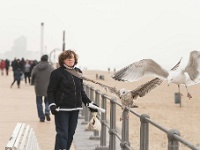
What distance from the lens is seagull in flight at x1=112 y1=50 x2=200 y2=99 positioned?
4.21m

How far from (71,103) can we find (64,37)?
96.0 ft

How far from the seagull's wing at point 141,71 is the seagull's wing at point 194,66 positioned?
0.23 metres

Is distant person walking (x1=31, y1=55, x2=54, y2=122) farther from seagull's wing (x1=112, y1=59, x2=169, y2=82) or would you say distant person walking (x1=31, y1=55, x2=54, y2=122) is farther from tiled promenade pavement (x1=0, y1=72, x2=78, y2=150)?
seagull's wing (x1=112, y1=59, x2=169, y2=82)

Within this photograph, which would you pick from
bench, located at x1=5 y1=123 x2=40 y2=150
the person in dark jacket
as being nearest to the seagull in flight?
bench, located at x1=5 y1=123 x2=40 y2=150

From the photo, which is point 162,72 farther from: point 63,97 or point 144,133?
point 63,97

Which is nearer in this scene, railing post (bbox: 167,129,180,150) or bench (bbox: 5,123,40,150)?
railing post (bbox: 167,129,180,150)

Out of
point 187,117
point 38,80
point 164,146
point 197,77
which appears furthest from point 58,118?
point 187,117

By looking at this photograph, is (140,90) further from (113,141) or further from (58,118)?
(113,141)

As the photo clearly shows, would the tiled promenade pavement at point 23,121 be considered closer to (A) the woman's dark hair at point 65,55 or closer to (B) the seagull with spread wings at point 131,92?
(A) the woman's dark hair at point 65,55

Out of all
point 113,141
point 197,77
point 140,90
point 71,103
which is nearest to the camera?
point 197,77

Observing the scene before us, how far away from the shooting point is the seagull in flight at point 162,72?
4207 mm

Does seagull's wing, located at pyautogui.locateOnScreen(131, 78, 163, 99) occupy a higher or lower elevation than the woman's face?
lower

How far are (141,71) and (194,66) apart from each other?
20.6 inches

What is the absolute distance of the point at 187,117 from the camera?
1777 centimetres
